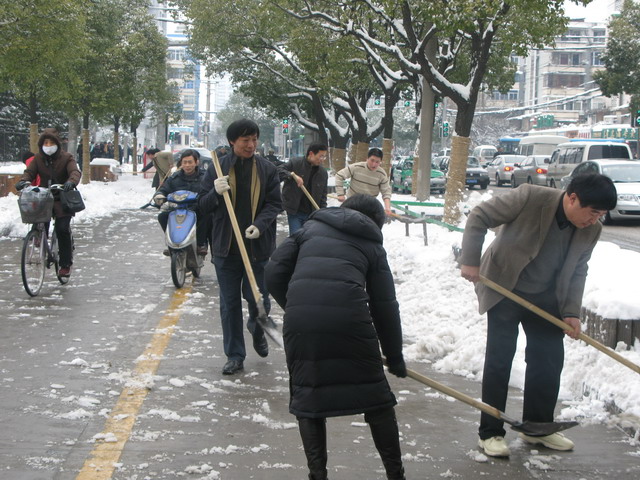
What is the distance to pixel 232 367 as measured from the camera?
6531 millimetres

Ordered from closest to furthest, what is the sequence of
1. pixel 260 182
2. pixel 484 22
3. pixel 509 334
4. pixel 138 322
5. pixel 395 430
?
pixel 395 430 < pixel 509 334 < pixel 260 182 < pixel 138 322 < pixel 484 22

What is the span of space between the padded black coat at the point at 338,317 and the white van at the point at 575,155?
24.6 meters

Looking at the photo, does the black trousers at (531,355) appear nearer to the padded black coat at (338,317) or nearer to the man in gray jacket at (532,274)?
the man in gray jacket at (532,274)

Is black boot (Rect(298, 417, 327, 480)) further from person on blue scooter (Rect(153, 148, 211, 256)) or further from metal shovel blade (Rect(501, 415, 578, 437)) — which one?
person on blue scooter (Rect(153, 148, 211, 256))

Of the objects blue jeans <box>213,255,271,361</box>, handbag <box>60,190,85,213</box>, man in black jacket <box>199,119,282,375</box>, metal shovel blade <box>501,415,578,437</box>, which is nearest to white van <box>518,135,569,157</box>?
handbag <box>60,190,85,213</box>

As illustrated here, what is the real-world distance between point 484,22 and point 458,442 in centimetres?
1341

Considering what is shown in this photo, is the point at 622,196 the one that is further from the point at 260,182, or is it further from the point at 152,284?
the point at 260,182

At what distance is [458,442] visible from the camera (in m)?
5.18

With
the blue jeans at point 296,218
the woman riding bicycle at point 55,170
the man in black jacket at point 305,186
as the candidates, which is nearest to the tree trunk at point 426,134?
the man in black jacket at point 305,186

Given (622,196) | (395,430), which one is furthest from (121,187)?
(395,430)

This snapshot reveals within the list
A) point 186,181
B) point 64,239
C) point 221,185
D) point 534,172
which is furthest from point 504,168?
point 221,185

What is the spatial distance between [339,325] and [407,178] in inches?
1361

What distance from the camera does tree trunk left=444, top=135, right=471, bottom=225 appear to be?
1719cm

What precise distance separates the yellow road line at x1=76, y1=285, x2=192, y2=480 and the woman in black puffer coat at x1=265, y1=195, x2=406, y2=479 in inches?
47.5
